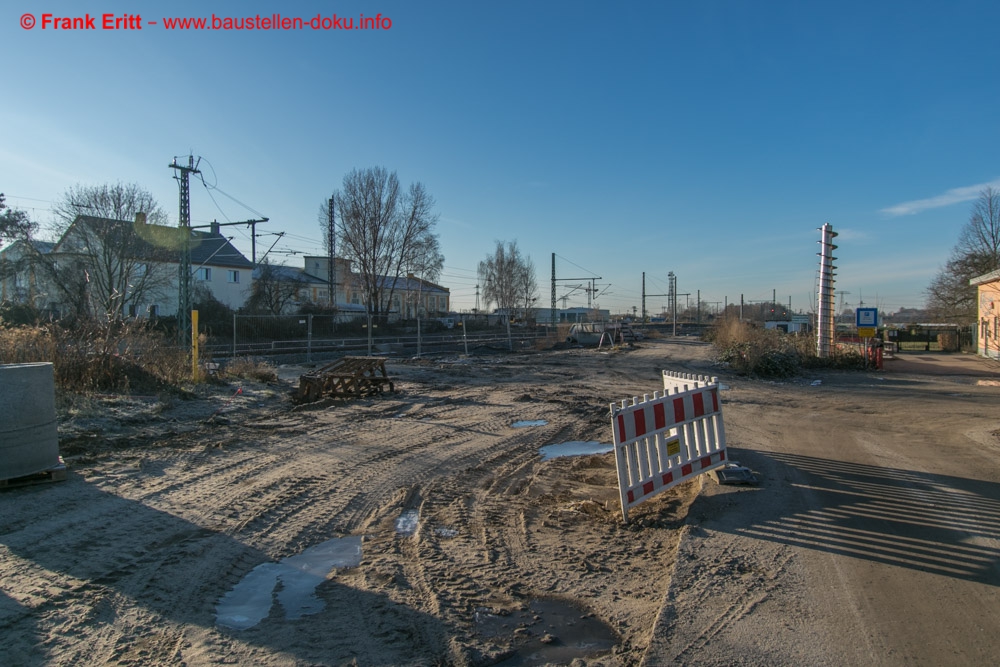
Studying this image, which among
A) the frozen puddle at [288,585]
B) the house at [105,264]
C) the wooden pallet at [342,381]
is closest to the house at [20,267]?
the house at [105,264]

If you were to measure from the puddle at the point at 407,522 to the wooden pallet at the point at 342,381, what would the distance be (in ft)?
26.9

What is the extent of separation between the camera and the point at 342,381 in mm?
13891

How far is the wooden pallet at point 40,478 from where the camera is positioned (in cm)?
591

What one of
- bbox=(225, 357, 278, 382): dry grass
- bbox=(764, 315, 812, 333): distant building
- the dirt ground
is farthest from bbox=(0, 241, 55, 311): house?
bbox=(764, 315, 812, 333): distant building

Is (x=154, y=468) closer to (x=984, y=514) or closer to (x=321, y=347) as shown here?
(x=984, y=514)

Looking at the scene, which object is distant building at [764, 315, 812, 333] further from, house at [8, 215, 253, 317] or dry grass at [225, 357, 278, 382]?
house at [8, 215, 253, 317]

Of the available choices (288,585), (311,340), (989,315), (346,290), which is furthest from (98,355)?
(346,290)

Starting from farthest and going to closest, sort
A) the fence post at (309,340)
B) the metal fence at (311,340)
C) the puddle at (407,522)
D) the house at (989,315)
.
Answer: the house at (989,315) → the fence post at (309,340) → the metal fence at (311,340) → the puddle at (407,522)

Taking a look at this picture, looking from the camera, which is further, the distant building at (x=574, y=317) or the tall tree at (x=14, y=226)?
the distant building at (x=574, y=317)

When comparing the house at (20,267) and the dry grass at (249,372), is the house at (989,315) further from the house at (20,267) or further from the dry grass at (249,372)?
the house at (20,267)

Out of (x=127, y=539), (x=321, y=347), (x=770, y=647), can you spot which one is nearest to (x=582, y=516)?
(x=770, y=647)

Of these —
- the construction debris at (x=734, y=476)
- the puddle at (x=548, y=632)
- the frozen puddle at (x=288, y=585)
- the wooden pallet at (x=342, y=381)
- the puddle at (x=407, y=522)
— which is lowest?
the puddle at (x=548, y=632)

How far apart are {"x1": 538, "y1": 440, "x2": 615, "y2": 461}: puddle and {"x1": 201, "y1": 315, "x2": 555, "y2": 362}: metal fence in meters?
13.9

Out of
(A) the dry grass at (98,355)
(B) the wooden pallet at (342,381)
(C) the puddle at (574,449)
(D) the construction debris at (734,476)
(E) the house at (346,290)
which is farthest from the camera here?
(E) the house at (346,290)
